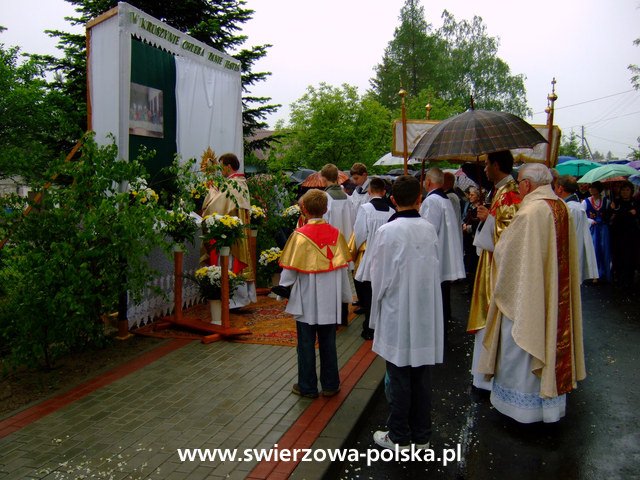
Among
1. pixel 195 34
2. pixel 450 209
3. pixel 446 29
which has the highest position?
pixel 446 29

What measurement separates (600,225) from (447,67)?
3982 cm

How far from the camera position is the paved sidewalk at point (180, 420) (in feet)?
12.9

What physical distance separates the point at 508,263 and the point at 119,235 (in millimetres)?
3847

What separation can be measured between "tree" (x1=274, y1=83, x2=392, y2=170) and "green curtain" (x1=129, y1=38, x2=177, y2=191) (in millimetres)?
17024

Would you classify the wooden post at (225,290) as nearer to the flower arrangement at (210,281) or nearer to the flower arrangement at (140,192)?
the flower arrangement at (210,281)

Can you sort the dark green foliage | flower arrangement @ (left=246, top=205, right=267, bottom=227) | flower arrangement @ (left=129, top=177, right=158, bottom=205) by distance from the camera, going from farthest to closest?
flower arrangement @ (left=246, top=205, right=267, bottom=227), flower arrangement @ (left=129, top=177, right=158, bottom=205), the dark green foliage

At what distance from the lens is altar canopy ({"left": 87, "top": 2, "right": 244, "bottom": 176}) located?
23.8 feet

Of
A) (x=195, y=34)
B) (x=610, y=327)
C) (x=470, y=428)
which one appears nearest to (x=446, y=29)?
(x=195, y=34)

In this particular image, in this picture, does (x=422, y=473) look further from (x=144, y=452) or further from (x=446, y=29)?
(x=446, y=29)

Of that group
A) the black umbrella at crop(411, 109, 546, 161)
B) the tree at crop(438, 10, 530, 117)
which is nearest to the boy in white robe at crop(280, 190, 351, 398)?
the black umbrella at crop(411, 109, 546, 161)

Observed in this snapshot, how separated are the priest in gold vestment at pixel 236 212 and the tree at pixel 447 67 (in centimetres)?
3731

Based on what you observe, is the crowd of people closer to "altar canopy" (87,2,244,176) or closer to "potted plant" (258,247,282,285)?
"altar canopy" (87,2,244,176)

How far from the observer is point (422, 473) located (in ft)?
13.2

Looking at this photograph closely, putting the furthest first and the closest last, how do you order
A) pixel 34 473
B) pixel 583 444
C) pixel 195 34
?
pixel 195 34
pixel 583 444
pixel 34 473
